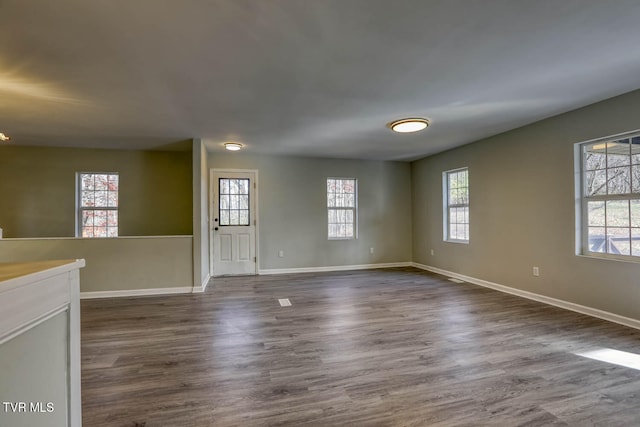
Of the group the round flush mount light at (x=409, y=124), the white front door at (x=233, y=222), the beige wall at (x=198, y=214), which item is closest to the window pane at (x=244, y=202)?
the white front door at (x=233, y=222)

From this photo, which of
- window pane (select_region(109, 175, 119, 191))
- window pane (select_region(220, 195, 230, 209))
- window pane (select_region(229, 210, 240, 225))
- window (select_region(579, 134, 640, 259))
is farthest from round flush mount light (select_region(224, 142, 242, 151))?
window (select_region(579, 134, 640, 259))

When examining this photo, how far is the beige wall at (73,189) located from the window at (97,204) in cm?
11

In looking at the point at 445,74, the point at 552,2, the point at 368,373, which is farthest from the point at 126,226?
the point at 552,2

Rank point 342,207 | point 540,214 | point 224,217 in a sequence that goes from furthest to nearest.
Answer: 1. point 342,207
2. point 224,217
3. point 540,214

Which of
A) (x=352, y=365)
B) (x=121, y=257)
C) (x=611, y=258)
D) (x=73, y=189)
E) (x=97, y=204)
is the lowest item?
(x=352, y=365)

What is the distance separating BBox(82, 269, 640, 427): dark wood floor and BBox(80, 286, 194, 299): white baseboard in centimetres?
45

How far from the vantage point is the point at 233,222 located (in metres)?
5.80

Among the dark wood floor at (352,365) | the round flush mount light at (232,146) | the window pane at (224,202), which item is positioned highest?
the round flush mount light at (232,146)

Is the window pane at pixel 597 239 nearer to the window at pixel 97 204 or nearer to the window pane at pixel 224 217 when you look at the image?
the window pane at pixel 224 217

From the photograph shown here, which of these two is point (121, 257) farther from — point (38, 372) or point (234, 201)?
point (38, 372)

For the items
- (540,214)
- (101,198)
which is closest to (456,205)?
(540,214)

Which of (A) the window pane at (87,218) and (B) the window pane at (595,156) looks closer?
(B) the window pane at (595,156)

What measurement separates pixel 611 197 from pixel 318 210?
4.37 meters

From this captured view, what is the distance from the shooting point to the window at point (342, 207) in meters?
6.35
